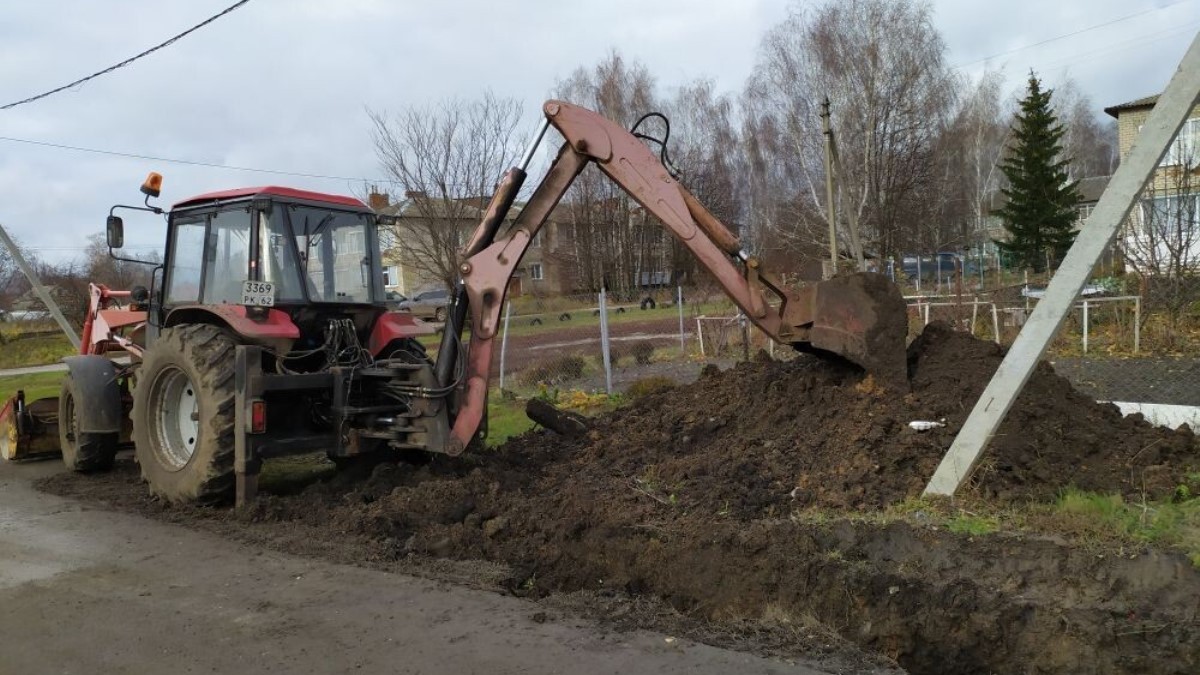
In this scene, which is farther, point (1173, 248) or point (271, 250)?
point (1173, 248)

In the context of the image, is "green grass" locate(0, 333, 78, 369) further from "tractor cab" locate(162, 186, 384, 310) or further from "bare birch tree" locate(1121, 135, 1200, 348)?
"bare birch tree" locate(1121, 135, 1200, 348)

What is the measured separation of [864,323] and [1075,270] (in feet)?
5.59

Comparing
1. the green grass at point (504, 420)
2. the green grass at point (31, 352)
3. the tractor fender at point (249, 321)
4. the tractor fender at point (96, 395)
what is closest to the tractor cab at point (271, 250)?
the tractor fender at point (249, 321)

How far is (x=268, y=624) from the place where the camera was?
4.76 m

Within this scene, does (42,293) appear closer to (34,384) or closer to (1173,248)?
(34,384)

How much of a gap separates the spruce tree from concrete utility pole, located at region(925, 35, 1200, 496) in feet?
112

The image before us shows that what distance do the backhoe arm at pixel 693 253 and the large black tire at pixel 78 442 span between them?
4.25 metres

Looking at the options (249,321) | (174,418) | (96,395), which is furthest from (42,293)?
(249,321)

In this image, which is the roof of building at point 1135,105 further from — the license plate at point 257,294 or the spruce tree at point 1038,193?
the license plate at point 257,294

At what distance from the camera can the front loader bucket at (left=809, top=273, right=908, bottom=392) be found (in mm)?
6723

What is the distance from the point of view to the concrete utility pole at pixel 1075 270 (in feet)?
16.4

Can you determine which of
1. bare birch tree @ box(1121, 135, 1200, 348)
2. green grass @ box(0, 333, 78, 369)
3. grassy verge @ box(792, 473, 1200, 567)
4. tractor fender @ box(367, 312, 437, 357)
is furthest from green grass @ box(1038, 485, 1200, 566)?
green grass @ box(0, 333, 78, 369)

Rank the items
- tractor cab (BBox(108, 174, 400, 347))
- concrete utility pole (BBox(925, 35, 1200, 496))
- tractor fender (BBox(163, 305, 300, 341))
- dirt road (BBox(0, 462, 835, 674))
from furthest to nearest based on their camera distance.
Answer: tractor cab (BBox(108, 174, 400, 347))
tractor fender (BBox(163, 305, 300, 341))
concrete utility pole (BBox(925, 35, 1200, 496))
dirt road (BBox(0, 462, 835, 674))

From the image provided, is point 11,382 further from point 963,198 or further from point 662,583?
point 963,198
